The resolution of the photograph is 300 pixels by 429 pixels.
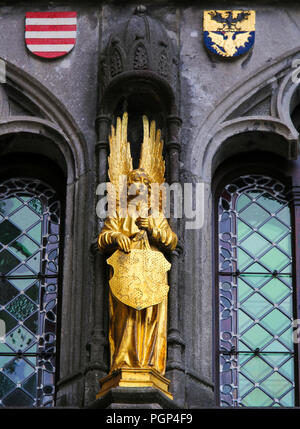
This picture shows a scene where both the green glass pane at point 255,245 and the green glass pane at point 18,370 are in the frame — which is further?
the green glass pane at point 255,245

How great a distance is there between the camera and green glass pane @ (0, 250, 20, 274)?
54.1 feet

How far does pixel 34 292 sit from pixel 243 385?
2.22m

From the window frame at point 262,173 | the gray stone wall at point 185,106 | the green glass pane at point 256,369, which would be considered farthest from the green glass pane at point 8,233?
the green glass pane at point 256,369

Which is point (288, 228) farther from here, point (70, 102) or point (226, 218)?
point (70, 102)

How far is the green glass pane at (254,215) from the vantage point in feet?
54.5

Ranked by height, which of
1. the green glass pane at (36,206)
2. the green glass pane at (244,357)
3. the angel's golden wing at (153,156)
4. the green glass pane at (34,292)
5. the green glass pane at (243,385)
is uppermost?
the angel's golden wing at (153,156)

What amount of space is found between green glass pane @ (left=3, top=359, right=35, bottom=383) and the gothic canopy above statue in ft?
9.07

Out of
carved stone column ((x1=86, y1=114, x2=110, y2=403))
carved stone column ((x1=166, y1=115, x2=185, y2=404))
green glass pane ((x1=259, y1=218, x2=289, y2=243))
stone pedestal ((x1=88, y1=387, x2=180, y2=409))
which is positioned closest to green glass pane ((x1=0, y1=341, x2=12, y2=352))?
carved stone column ((x1=86, y1=114, x2=110, y2=403))

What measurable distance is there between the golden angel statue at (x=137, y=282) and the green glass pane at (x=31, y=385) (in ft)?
3.40

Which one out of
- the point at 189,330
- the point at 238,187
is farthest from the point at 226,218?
→ the point at 189,330

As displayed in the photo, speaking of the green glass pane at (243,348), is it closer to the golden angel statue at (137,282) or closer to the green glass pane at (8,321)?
the golden angel statue at (137,282)

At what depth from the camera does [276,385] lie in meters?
15.8

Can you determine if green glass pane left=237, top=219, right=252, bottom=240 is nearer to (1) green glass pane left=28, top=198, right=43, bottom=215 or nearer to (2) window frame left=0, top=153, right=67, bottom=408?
(2) window frame left=0, top=153, right=67, bottom=408

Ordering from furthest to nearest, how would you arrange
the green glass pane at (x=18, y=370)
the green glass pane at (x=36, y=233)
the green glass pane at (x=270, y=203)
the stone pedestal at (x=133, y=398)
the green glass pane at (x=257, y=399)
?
the green glass pane at (x=270, y=203), the green glass pane at (x=36, y=233), the green glass pane at (x=18, y=370), the green glass pane at (x=257, y=399), the stone pedestal at (x=133, y=398)
